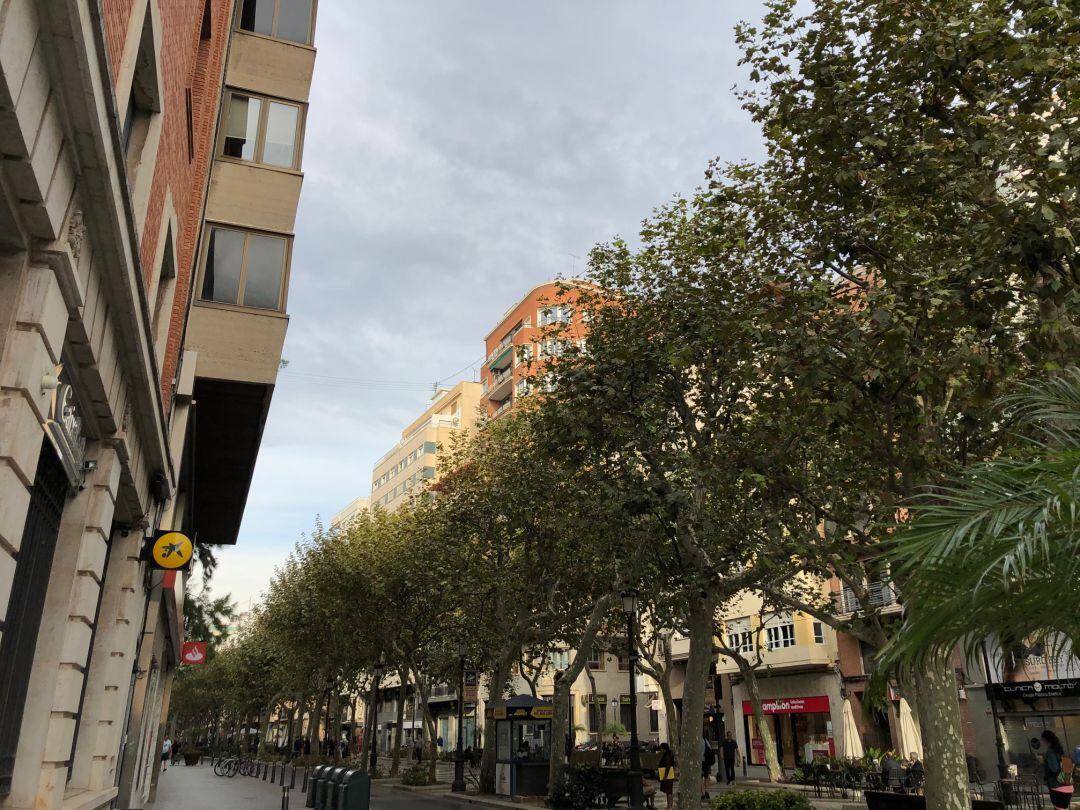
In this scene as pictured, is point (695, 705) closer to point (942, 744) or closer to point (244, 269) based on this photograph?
point (942, 744)

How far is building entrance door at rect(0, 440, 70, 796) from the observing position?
237 inches

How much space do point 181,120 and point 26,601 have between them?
6.10 m

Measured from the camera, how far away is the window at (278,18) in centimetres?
1580

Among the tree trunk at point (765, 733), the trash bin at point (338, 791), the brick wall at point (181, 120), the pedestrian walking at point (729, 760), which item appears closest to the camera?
the brick wall at point (181, 120)

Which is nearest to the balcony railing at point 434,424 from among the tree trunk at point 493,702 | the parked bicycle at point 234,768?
the parked bicycle at point 234,768

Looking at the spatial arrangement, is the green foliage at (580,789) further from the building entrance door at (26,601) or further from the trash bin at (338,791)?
the building entrance door at (26,601)

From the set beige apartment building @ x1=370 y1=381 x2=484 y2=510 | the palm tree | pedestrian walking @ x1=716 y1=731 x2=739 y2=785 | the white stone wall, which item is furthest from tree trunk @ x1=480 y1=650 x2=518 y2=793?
beige apartment building @ x1=370 y1=381 x2=484 y2=510

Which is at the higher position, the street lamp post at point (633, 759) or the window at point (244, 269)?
the window at point (244, 269)

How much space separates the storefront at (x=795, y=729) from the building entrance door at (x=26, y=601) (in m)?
34.7

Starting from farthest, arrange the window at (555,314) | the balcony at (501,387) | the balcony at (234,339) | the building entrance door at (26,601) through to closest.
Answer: the balcony at (501,387) → the window at (555,314) → the balcony at (234,339) → the building entrance door at (26,601)

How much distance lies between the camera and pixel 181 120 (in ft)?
33.0

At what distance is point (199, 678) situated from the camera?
82938mm

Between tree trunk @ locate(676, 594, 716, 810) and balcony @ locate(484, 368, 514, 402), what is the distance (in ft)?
A: 168

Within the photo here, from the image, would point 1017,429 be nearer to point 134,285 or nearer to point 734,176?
point 734,176
